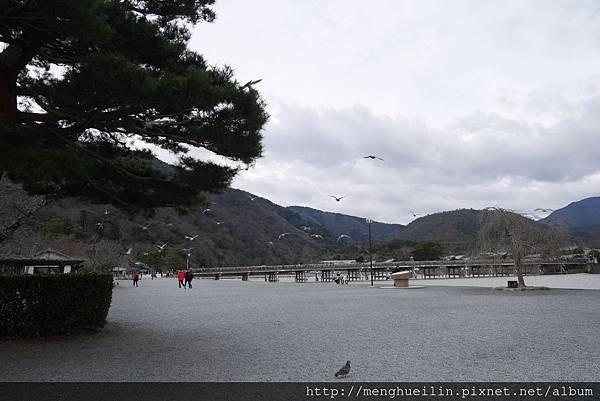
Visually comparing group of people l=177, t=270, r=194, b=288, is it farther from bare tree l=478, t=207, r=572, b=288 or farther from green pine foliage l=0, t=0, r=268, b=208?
green pine foliage l=0, t=0, r=268, b=208

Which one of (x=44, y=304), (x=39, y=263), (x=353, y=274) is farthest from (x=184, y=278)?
(x=353, y=274)

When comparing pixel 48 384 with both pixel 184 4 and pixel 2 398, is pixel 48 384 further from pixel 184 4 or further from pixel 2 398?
→ pixel 184 4

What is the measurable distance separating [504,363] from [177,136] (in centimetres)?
616

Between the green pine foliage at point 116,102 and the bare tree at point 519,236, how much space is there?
738 inches

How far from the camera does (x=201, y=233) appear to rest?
11919 cm

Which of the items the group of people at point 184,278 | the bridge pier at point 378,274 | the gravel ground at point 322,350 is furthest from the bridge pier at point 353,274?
the gravel ground at point 322,350

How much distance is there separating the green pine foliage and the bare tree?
18733 mm

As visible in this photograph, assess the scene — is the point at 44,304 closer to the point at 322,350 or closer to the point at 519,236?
the point at 322,350

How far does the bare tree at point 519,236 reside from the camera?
2170 centimetres

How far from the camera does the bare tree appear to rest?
854 inches

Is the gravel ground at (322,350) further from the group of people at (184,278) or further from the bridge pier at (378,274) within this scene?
the bridge pier at (378,274)

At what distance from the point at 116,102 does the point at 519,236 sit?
21377mm

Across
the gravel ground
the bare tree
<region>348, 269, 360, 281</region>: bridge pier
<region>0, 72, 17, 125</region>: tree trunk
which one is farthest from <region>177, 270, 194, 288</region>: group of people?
<region>348, 269, 360, 281</region>: bridge pier

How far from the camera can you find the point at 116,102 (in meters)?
6.09
